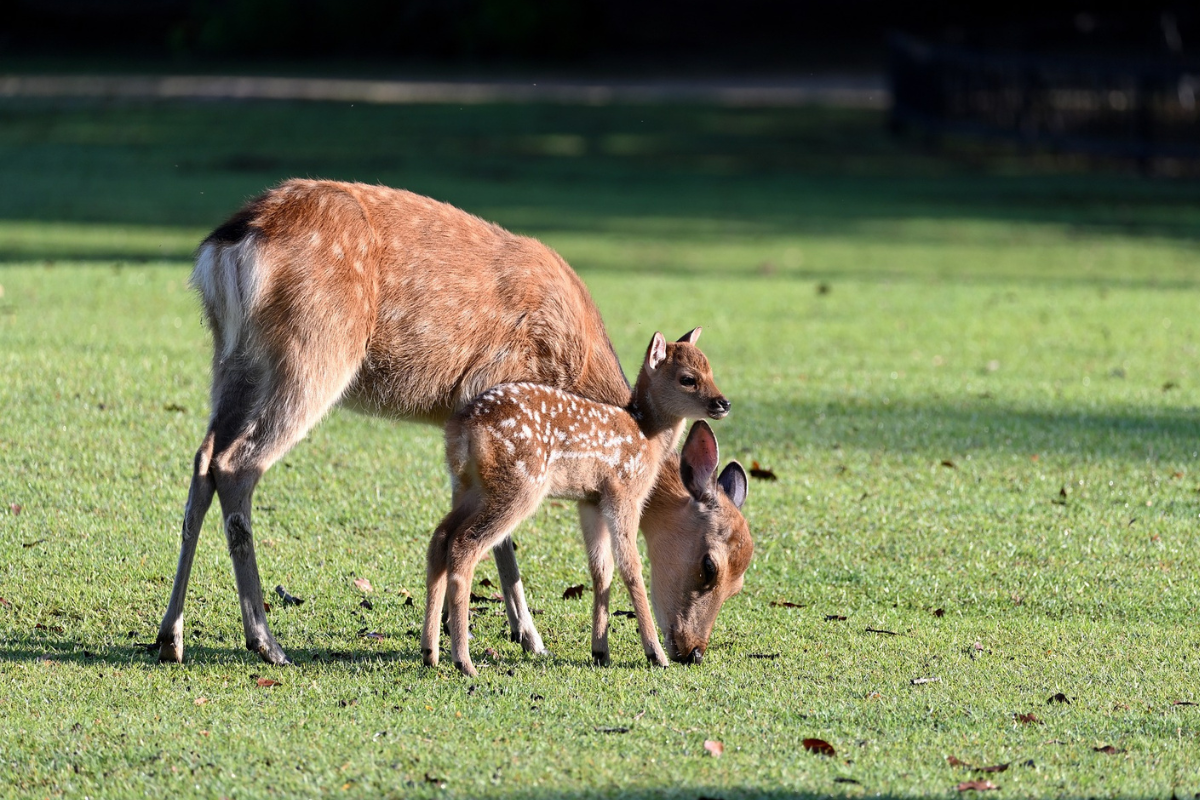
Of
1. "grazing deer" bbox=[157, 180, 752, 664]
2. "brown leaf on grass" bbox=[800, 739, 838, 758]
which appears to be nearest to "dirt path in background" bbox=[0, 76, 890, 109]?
"grazing deer" bbox=[157, 180, 752, 664]

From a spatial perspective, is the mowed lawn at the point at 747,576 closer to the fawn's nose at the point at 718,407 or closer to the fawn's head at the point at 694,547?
the fawn's head at the point at 694,547

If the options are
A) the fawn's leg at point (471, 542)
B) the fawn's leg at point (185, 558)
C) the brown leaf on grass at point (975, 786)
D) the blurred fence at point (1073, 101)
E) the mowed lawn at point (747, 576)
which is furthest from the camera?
the blurred fence at point (1073, 101)

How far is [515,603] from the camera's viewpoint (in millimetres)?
5652

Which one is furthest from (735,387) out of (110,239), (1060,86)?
(1060,86)

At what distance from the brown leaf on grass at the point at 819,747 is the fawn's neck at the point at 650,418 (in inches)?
55.7

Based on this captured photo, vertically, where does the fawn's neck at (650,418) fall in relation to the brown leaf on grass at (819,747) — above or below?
above

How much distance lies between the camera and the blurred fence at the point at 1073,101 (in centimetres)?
2186

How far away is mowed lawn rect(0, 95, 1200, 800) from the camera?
14.6 feet

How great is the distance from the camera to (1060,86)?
74.7 ft

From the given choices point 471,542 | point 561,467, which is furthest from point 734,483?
point 471,542

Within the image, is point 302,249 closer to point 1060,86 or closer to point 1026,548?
point 1026,548

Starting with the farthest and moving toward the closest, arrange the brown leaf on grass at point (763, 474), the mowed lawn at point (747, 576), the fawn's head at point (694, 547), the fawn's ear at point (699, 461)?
the brown leaf on grass at point (763, 474) → the fawn's ear at point (699, 461) → the fawn's head at point (694, 547) → the mowed lawn at point (747, 576)

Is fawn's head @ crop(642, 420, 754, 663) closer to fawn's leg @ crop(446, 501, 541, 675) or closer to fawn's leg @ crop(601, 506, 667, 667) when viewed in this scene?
fawn's leg @ crop(601, 506, 667, 667)

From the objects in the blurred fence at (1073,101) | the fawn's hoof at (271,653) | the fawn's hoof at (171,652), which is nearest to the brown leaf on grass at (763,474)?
the fawn's hoof at (271,653)
